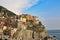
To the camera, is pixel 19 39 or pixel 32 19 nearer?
pixel 19 39

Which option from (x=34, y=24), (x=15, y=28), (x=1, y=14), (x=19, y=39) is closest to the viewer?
(x=19, y=39)

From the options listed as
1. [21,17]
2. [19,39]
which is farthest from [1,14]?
[19,39]

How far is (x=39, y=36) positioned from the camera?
76.1 m

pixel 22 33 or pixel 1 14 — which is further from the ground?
pixel 1 14

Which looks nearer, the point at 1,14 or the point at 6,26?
the point at 6,26

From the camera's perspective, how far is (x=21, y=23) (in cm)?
7725

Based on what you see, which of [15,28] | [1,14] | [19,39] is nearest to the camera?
[19,39]

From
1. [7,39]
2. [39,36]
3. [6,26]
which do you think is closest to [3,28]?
[6,26]

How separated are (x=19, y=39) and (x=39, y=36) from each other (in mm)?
8773

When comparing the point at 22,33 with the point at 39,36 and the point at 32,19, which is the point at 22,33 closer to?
the point at 39,36

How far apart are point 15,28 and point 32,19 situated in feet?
36.1

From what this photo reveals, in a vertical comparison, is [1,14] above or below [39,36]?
above

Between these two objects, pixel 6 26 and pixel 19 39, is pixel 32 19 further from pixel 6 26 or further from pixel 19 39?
pixel 19 39

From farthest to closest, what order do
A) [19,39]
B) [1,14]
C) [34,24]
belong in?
[1,14] → [34,24] → [19,39]
